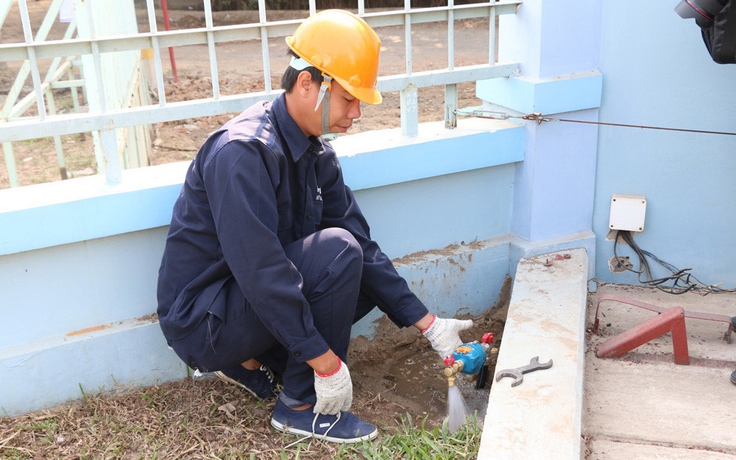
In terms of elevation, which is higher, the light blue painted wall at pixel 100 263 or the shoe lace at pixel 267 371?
the light blue painted wall at pixel 100 263

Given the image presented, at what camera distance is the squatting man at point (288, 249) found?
232 centimetres

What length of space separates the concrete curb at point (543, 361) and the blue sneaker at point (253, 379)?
84 cm

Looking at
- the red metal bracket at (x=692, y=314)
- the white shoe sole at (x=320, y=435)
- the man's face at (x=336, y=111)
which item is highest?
the man's face at (x=336, y=111)

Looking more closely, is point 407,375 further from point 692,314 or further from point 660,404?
point 692,314

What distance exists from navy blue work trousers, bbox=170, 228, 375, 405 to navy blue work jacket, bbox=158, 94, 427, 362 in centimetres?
5

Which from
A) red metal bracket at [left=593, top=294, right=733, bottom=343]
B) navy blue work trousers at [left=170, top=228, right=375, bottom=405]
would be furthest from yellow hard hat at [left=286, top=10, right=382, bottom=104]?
red metal bracket at [left=593, top=294, right=733, bottom=343]

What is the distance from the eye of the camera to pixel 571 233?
11.7ft

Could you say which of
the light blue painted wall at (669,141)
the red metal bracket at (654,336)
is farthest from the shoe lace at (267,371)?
the light blue painted wall at (669,141)

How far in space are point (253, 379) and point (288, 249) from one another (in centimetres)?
57

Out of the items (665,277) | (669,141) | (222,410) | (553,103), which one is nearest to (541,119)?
(553,103)

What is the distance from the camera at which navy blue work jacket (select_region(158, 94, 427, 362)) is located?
2.30 meters

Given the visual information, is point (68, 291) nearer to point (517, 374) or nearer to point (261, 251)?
point (261, 251)

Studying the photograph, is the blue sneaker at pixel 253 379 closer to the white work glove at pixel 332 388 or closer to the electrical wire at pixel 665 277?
the white work glove at pixel 332 388

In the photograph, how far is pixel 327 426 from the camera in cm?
261
